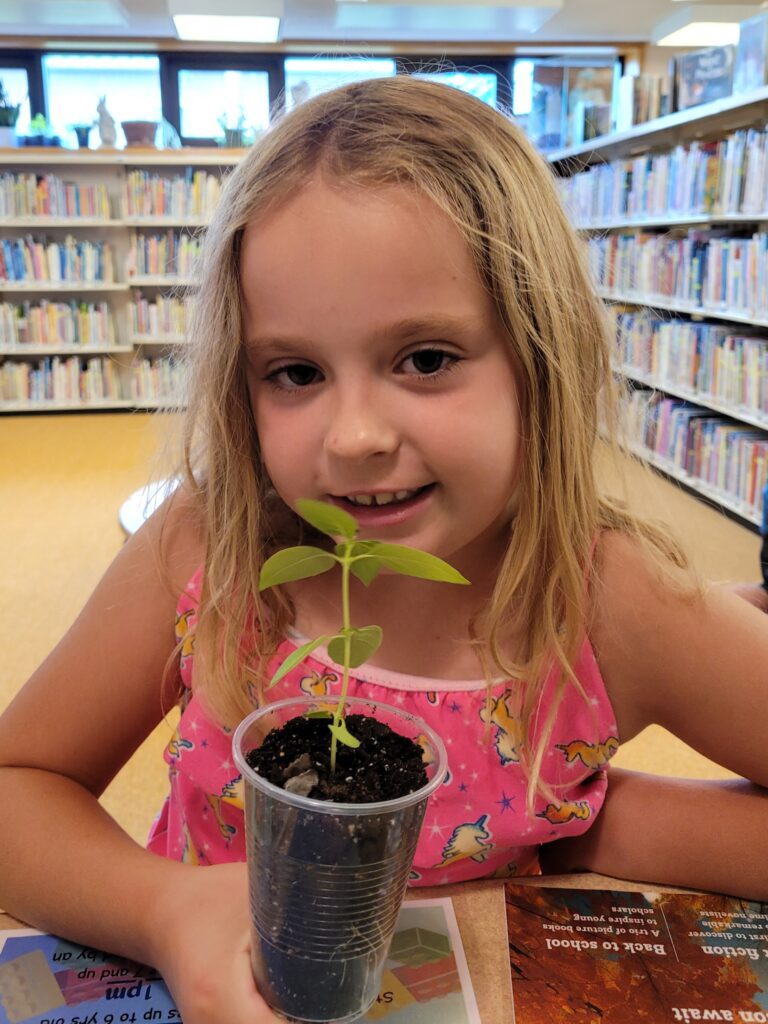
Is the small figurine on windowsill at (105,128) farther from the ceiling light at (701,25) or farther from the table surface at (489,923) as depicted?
the table surface at (489,923)

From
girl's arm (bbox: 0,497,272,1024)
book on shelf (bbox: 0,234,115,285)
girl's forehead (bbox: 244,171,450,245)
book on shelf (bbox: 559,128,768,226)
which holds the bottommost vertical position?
girl's arm (bbox: 0,497,272,1024)

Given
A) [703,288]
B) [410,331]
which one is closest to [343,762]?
[410,331]

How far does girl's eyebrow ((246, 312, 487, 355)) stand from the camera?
1.84 ft

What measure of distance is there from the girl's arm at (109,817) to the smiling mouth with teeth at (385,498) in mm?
238

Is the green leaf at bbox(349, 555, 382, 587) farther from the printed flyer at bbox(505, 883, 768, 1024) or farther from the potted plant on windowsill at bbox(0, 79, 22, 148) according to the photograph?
the potted plant on windowsill at bbox(0, 79, 22, 148)

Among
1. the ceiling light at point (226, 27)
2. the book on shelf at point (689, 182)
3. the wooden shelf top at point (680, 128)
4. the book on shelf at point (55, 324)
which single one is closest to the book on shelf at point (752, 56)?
the wooden shelf top at point (680, 128)

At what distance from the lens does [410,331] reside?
57 cm

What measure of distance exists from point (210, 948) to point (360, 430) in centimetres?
31

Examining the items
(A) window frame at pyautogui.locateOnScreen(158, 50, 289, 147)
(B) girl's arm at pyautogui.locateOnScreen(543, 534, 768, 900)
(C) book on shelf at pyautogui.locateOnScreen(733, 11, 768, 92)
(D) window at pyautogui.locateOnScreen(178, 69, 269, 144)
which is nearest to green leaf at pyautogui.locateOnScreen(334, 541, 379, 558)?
(B) girl's arm at pyautogui.locateOnScreen(543, 534, 768, 900)

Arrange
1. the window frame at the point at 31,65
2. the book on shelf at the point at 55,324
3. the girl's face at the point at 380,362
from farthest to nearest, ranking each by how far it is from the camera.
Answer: the window frame at the point at 31,65 < the book on shelf at the point at 55,324 < the girl's face at the point at 380,362

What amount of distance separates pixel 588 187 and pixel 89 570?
145 inches

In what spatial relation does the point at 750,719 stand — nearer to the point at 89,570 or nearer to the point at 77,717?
the point at 77,717

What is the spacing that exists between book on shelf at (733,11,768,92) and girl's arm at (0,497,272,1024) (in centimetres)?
336

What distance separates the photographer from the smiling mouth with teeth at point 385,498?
0.60m
